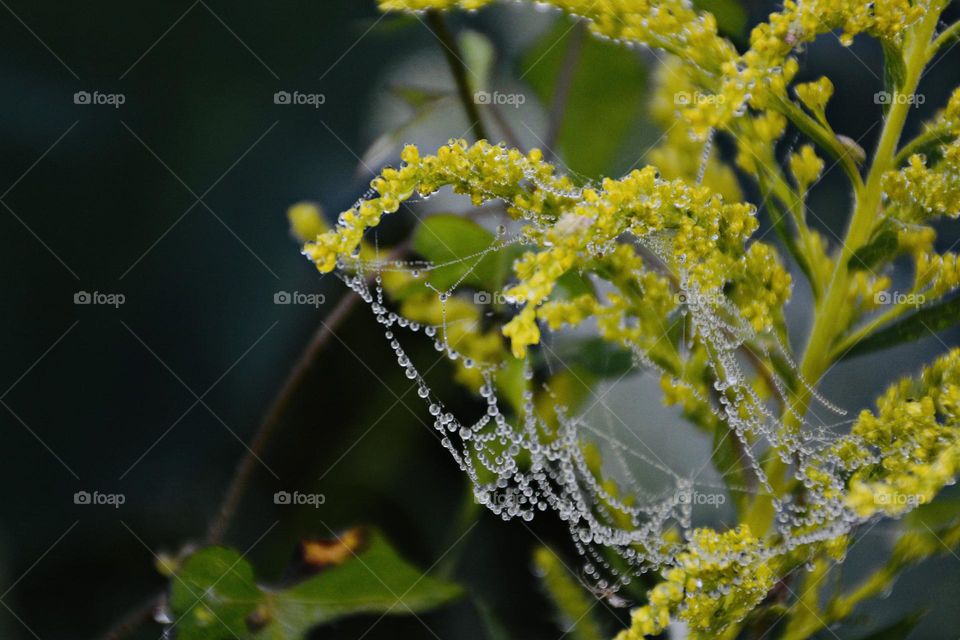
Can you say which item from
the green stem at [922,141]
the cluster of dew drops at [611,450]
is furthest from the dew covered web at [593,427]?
the green stem at [922,141]

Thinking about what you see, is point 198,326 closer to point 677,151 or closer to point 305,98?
point 305,98

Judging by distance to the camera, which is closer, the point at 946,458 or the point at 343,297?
the point at 946,458

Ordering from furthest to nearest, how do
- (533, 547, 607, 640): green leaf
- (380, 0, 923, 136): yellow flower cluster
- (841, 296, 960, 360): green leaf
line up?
(533, 547, 607, 640): green leaf → (841, 296, 960, 360): green leaf → (380, 0, 923, 136): yellow flower cluster

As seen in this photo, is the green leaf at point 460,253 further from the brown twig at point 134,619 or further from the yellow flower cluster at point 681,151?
the brown twig at point 134,619

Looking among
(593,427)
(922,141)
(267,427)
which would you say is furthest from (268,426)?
(922,141)

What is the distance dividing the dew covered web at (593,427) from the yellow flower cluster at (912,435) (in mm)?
26

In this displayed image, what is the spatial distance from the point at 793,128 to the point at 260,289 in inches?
14.4

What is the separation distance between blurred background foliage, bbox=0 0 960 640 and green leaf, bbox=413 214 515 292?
0.04m

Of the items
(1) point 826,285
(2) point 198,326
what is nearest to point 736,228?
(1) point 826,285

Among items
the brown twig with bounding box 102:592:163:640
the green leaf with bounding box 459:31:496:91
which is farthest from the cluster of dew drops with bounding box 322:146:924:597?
the brown twig with bounding box 102:592:163:640

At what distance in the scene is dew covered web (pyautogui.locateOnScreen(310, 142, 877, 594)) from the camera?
460 mm

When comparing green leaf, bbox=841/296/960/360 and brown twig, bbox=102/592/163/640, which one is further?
brown twig, bbox=102/592/163/640

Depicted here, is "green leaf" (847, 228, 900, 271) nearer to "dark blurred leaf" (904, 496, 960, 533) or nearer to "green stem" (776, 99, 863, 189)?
"green stem" (776, 99, 863, 189)

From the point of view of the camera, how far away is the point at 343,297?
570mm
